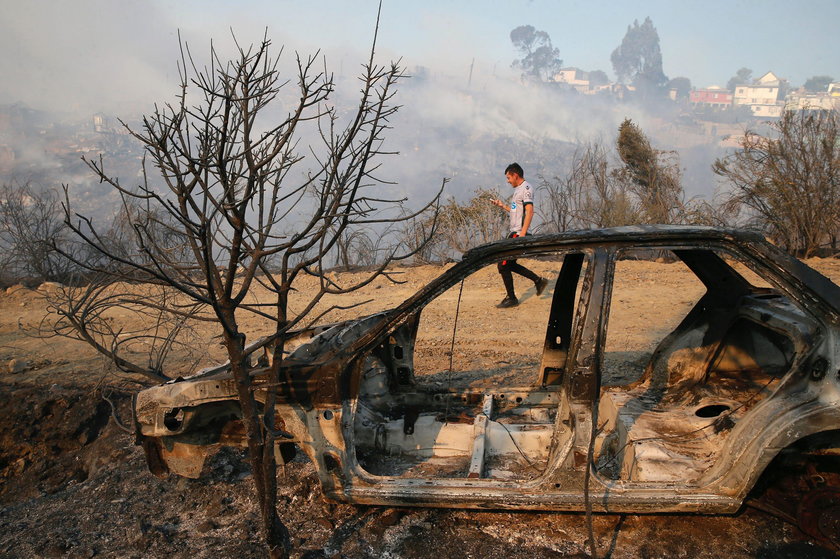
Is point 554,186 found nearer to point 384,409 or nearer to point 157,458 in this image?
point 384,409

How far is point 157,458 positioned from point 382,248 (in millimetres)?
9896

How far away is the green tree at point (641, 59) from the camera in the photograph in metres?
125

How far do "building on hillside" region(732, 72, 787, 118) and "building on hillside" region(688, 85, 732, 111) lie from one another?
1831mm

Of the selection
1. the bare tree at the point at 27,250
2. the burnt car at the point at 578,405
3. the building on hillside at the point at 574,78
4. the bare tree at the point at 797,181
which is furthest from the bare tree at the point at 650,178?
the building on hillside at the point at 574,78

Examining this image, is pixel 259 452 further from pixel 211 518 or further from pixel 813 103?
pixel 813 103

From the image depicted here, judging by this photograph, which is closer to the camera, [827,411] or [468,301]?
[827,411]

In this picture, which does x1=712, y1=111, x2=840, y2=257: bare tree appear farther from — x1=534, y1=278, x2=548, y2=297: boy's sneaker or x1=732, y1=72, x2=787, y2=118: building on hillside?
x1=732, y1=72, x2=787, y2=118: building on hillside

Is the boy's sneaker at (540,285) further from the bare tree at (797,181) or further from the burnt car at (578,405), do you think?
the bare tree at (797,181)

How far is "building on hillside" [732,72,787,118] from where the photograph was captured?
325ft

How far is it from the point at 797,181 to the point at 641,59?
136466mm

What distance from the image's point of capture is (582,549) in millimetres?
3037

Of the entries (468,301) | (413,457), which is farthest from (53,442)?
(468,301)

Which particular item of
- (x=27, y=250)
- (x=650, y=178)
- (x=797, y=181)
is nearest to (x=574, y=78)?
(x=650, y=178)

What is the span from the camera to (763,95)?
106 meters
